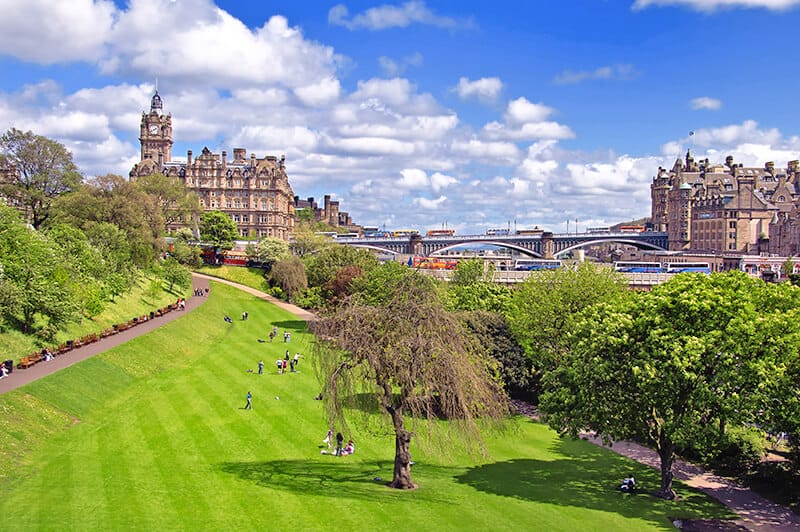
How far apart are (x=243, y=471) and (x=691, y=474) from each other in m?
22.6

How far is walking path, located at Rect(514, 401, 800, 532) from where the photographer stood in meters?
30.8

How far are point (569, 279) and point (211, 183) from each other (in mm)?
118129

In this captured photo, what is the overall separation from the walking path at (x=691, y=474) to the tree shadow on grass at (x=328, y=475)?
12.4 m

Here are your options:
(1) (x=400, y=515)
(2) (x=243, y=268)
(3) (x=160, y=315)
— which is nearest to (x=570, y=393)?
(1) (x=400, y=515)

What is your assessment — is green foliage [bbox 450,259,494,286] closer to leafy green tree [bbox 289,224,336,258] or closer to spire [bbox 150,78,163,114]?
leafy green tree [bbox 289,224,336,258]

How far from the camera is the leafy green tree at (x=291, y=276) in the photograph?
100 meters

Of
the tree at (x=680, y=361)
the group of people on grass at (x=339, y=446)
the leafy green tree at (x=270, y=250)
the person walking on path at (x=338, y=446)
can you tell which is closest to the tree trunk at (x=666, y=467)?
the tree at (x=680, y=361)

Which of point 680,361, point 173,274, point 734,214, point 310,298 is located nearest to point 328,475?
point 680,361

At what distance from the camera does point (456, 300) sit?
68.8 m

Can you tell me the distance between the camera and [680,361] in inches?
1212

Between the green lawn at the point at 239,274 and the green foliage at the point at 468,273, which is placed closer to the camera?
the green foliage at the point at 468,273

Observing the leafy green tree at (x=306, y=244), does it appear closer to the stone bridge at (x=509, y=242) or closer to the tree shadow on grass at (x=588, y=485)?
the stone bridge at (x=509, y=242)

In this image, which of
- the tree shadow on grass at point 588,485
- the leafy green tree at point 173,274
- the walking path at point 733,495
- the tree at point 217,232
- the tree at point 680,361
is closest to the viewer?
the walking path at point 733,495

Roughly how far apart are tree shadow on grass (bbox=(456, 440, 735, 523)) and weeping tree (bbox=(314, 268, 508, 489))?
342cm
